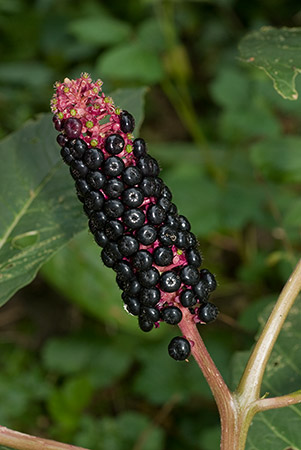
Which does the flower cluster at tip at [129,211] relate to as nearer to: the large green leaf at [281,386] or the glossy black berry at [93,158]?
the glossy black berry at [93,158]

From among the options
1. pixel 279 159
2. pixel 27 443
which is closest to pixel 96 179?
pixel 27 443

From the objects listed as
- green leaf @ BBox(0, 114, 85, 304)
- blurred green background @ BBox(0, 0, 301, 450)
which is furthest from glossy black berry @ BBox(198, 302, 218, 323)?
blurred green background @ BBox(0, 0, 301, 450)

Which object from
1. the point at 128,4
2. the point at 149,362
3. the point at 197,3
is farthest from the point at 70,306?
the point at 197,3

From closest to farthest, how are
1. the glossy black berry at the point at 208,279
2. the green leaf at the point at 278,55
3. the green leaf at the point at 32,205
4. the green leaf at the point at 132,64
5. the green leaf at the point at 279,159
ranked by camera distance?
the glossy black berry at the point at 208,279 < the green leaf at the point at 278,55 < the green leaf at the point at 32,205 < the green leaf at the point at 279,159 < the green leaf at the point at 132,64

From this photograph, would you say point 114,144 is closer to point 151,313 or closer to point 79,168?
point 79,168

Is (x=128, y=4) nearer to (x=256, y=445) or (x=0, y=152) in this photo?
(x=0, y=152)

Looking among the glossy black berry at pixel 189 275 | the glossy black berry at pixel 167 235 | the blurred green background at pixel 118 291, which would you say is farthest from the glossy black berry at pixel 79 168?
the blurred green background at pixel 118 291
